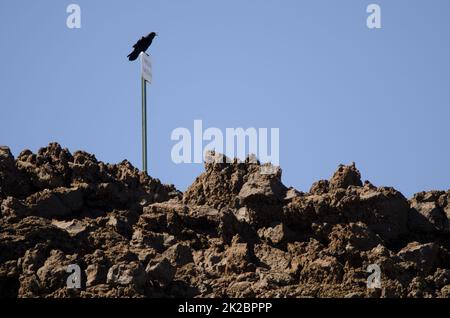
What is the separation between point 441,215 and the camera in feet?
117

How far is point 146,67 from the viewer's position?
3897 centimetres

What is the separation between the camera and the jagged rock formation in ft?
105

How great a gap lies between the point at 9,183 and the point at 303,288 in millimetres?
6980

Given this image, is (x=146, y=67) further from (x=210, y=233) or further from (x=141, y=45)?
(x=210, y=233)

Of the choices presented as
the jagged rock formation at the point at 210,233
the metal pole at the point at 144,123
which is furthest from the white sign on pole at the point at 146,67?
the jagged rock formation at the point at 210,233

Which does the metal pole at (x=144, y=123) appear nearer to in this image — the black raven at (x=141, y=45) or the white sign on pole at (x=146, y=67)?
the white sign on pole at (x=146, y=67)

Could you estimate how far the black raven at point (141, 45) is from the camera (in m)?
38.9

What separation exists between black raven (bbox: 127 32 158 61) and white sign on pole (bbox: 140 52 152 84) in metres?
0.21

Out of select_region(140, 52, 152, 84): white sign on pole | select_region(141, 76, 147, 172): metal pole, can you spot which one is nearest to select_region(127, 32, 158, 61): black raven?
select_region(140, 52, 152, 84): white sign on pole

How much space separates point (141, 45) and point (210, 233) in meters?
6.07

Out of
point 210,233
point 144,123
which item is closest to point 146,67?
point 144,123

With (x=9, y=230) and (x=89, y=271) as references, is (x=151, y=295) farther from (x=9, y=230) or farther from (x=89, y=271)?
(x=9, y=230)

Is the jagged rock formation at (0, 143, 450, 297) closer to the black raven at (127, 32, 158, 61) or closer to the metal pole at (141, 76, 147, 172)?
the metal pole at (141, 76, 147, 172)

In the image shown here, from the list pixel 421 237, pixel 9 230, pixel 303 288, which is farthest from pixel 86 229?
pixel 421 237
